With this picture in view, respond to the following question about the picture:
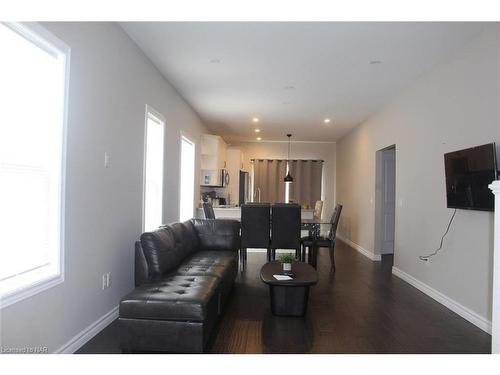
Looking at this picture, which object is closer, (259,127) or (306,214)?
(306,214)

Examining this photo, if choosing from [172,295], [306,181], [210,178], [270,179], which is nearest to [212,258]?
[172,295]

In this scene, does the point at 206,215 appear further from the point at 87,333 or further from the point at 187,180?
the point at 87,333

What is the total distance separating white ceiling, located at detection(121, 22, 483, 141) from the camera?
334 cm

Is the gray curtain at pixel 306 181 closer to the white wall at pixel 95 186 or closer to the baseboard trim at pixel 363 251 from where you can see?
the baseboard trim at pixel 363 251

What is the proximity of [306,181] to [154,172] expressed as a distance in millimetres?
6400

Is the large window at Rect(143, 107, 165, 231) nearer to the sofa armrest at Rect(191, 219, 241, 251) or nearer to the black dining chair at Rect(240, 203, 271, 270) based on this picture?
the sofa armrest at Rect(191, 219, 241, 251)

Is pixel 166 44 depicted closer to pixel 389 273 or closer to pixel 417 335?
pixel 417 335

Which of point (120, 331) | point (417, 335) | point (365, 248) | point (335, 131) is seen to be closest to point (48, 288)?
point (120, 331)

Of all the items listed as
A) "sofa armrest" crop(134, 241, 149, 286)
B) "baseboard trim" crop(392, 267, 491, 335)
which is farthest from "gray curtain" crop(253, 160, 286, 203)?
"sofa armrest" crop(134, 241, 149, 286)

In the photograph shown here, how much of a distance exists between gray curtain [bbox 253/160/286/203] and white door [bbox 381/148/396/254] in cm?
390

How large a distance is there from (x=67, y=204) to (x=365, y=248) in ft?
19.7

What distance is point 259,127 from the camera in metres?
8.46

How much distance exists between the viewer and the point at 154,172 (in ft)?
15.5

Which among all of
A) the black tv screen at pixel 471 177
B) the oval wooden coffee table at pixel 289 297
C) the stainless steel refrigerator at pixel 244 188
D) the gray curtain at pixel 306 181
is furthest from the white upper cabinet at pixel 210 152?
the black tv screen at pixel 471 177
